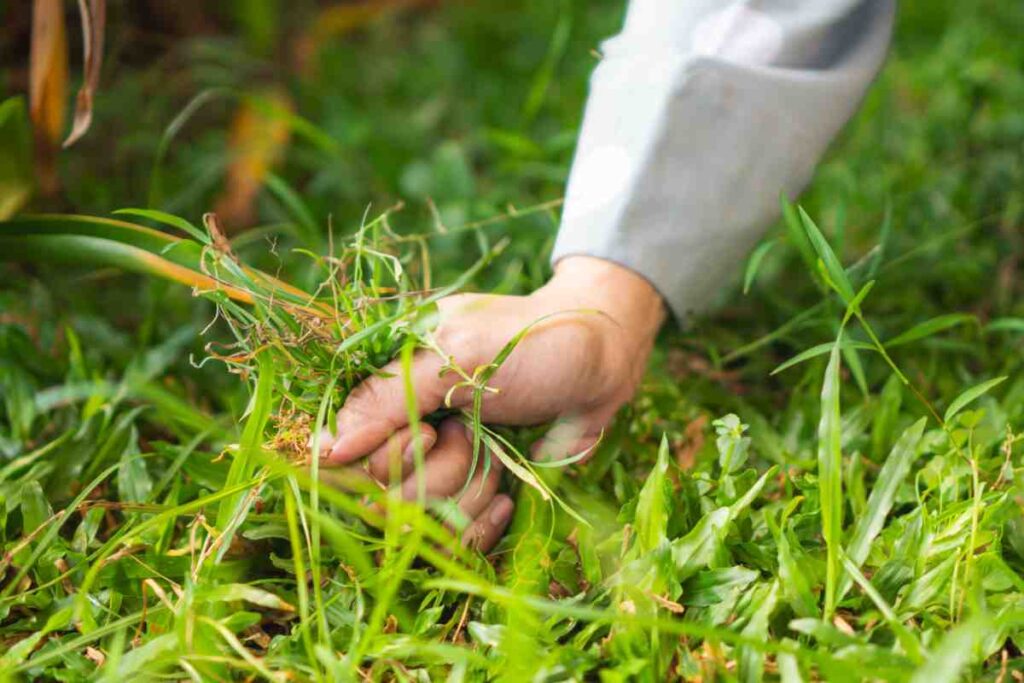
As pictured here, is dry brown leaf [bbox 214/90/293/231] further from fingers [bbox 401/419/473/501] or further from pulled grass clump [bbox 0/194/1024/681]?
fingers [bbox 401/419/473/501]

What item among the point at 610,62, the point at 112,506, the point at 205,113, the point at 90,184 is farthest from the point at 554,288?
the point at 205,113

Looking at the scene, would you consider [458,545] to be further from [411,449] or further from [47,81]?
[47,81]

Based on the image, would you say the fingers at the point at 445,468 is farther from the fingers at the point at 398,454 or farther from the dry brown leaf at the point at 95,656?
the dry brown leaf at the point at 95,656

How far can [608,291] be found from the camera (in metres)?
0.92

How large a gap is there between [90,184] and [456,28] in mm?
998

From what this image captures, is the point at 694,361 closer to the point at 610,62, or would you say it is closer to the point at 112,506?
the point at 610,62

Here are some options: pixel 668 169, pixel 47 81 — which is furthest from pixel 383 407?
pixel 47 81

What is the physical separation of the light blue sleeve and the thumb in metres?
0.25

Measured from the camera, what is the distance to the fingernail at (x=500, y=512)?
84 centimetres

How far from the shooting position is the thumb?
757mm

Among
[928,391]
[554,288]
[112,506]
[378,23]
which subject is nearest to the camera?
[112,506]

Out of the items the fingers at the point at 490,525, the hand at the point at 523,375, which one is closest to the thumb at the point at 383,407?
the hand at the point at 523,375

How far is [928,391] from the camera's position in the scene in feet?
3.45

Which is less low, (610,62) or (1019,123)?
(610,62)
